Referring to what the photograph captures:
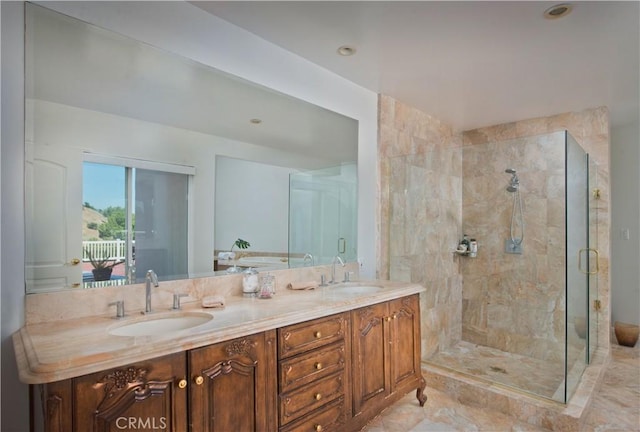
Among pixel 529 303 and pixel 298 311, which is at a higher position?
pixel 298 311

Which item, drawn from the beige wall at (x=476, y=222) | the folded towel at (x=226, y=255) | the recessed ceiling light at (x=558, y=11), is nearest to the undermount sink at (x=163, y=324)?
the folded towel at (x=226, y=255)

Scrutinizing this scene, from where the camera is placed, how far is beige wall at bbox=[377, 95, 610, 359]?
335 centimetres

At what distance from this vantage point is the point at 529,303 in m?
3.62

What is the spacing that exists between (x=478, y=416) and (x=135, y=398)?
2363 millimetres

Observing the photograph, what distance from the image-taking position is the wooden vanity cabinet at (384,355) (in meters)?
2.17

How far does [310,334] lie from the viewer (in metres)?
1.88

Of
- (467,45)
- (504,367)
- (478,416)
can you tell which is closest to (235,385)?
(478,416)

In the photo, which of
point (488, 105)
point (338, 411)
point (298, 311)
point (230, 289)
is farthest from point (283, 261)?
point (488, 105)

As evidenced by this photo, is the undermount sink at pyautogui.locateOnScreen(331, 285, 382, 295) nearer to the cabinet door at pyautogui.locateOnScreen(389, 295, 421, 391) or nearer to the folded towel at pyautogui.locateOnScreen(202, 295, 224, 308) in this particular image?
the cabinet door at pyautogui.locateOnScreen(389, 295, 421, 391)

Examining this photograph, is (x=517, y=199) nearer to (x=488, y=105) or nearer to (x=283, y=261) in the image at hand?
(x=488, y=105)

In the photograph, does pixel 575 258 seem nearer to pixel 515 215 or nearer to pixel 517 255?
pixel 517 255

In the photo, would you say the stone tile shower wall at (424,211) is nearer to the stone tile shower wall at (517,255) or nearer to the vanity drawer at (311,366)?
the stone tile shower wall at (517,255)

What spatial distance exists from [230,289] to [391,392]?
1.26 m

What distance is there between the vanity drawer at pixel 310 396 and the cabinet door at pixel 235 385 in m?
0.07
